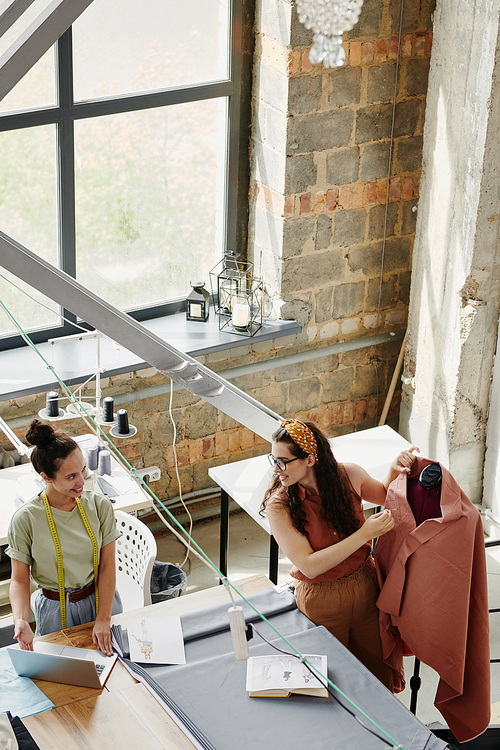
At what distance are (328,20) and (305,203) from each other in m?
0.83

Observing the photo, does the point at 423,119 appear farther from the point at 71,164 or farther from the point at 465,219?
the point at 71,164

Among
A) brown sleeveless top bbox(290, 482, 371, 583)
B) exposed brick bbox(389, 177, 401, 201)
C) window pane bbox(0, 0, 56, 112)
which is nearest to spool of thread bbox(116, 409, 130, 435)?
brown sleeveless top bbox(290, 482, 371, 583)

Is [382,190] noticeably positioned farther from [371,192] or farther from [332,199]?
[332,199]

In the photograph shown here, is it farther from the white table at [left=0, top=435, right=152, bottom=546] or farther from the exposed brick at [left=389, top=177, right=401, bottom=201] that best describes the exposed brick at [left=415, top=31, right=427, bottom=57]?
the white table at [left=0, top=435, right=152, bottom=546]

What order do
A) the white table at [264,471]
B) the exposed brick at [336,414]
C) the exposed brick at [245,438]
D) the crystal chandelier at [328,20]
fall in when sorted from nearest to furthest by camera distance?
the white table at [264,471] → the crystal chandelier at [328,20] → the exposed brick at [245,438] → the exposed brick at [336,414]

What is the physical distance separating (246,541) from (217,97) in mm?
2052

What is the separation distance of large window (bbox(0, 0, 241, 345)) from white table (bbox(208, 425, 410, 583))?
3.31 feet

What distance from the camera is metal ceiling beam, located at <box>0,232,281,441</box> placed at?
1.59 meters

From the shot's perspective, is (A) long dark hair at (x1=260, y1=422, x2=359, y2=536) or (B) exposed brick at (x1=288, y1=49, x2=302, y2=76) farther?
(B) exposed brick at (x1=288, y1=49, x2=302, y2=76)

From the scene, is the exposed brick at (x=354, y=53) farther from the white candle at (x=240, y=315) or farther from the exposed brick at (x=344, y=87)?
the white candle at (x=240, y=315)

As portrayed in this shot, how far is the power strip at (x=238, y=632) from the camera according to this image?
5.04 feet

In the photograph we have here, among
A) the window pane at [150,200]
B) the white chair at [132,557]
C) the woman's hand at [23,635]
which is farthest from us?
the window pane at [150,200]

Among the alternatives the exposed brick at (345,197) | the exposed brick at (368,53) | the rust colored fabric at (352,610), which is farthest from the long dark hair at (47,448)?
the exposed brick at (368,53)

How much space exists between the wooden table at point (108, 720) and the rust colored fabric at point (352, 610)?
55 centimetres
